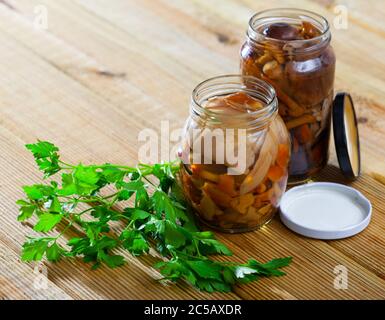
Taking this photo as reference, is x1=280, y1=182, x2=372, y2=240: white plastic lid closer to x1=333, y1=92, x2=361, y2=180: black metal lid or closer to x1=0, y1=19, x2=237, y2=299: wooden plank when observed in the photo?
x1=333, y1=92, x2=361, y2=180: black metal lid

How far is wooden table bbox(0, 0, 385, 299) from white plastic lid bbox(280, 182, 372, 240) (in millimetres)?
20

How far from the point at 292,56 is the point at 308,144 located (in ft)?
0.58

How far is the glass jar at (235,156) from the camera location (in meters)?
1.35

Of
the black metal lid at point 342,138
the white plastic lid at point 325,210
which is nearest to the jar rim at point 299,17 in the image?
the black metal lid at point 342,138

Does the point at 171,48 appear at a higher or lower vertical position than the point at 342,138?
lower

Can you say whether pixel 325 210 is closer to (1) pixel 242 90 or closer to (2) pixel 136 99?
(1) pixel 242 90

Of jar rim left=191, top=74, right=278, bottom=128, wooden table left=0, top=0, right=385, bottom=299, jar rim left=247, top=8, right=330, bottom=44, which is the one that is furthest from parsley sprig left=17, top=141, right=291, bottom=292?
jar rim left=247, top=8, right=330, bottom=44

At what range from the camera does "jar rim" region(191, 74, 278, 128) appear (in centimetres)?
135

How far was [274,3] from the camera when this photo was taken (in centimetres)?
233

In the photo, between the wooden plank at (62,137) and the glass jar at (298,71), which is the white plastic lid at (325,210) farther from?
the wooden plank at (62,137)

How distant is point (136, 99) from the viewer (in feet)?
6.09

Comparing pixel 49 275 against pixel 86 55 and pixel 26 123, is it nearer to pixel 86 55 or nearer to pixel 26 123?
pixel 26 123

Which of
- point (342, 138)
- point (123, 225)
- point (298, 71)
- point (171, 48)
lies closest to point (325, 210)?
point (342, 138)

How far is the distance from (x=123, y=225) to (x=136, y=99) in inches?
18.7
